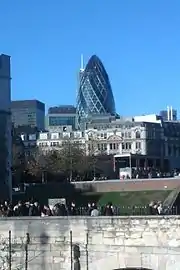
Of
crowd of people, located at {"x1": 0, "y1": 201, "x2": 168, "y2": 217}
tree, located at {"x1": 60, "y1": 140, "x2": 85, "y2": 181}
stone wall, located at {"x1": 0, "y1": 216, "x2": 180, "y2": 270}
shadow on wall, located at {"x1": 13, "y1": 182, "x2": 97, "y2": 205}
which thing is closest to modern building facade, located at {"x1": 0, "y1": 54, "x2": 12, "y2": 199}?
shadow on wall, located at {"x1": 13, "y1": 182, "x2": 97, "y2": 205}

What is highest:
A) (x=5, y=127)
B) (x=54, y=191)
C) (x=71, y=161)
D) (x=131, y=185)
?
(x=5, y=127)

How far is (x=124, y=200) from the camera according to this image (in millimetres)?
95938

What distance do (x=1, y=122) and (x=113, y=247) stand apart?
67851mm

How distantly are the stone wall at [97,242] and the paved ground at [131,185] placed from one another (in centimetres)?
6285

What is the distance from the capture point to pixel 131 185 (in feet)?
332

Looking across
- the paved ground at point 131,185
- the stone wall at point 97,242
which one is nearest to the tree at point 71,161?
the paved ground at point 131,185

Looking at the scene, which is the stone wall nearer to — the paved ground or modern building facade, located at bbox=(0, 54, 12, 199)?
modern building facade, located at bbox=(0, 54, 12, 199)

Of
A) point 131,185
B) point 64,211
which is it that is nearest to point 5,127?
point 131,185

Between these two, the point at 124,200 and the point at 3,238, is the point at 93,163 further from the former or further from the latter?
the point at 3,238

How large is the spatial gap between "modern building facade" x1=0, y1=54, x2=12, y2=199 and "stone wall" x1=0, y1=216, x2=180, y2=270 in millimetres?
61741

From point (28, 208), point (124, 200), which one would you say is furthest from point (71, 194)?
point (28, 208)

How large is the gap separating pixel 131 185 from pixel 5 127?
19563 mm

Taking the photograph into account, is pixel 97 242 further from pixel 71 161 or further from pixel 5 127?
pixel 71 161

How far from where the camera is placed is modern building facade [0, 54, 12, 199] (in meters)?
96.7
